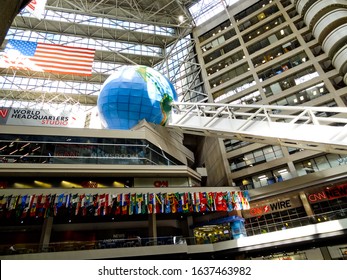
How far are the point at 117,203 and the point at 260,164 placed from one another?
17743 millimetres

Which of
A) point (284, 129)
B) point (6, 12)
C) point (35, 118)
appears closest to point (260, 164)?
point (284, 129)

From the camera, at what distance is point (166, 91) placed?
25.5 metres

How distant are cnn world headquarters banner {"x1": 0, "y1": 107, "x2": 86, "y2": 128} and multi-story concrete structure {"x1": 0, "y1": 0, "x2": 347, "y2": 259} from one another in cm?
351

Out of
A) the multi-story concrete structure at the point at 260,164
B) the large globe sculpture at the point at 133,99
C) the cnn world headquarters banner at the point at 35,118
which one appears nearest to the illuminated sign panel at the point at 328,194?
the multi-story concrete structure at the point at 260,164

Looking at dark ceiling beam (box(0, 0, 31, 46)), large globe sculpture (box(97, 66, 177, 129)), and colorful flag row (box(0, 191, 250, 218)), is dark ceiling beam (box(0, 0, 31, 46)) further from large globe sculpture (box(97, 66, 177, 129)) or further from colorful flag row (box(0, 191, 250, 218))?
large globe sculpture (box(97, 66, 177, 129))

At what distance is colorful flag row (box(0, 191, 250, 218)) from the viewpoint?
17.3 m

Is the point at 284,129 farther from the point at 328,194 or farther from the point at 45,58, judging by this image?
the point at 45,58

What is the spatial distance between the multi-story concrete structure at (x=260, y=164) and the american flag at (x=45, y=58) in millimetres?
7446

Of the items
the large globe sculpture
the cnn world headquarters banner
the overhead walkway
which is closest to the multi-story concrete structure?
the large globe sculpture

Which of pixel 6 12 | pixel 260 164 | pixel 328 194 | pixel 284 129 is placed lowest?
pixel 6 12

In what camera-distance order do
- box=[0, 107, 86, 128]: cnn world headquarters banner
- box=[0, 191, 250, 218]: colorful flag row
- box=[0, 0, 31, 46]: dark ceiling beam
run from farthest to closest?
box=[0, 107, 86, 128]: cnn world headquarters banner < box=[0, 191, 250, 218]: colorful flag row < box=[0, 0, 31, 46]: dark ceiling beam

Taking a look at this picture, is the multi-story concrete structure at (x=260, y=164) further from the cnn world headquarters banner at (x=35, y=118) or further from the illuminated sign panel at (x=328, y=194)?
the cnn world headquarters banner at (x=35, y=118)

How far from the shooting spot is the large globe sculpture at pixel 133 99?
76.8 feet

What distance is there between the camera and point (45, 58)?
27.1 m
